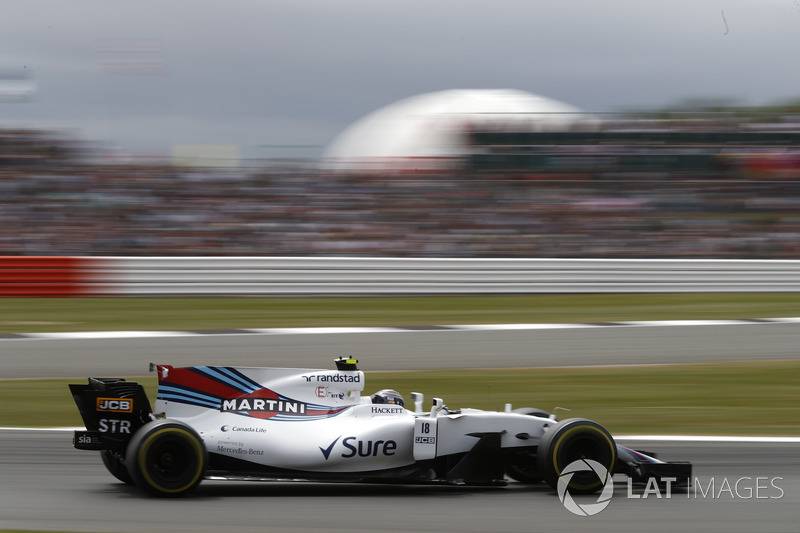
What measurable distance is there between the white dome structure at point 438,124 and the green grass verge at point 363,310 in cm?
394

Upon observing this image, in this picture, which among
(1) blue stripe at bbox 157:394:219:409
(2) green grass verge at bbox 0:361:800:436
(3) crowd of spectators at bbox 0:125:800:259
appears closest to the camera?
(1) blue stripe at bbox 157:394:219:409

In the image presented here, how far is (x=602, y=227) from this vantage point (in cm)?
1557

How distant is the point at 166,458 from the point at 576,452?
185 cm

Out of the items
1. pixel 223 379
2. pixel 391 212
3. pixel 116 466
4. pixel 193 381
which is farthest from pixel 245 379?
pixel 391 212

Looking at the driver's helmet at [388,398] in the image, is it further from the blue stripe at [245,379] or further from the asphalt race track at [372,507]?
the blue stripe at [245,379]

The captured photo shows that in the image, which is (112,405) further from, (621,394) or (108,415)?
(621,394)

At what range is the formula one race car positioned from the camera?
168 inches

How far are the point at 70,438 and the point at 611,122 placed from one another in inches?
556

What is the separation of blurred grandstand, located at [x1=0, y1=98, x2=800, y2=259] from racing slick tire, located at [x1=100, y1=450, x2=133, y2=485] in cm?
1002

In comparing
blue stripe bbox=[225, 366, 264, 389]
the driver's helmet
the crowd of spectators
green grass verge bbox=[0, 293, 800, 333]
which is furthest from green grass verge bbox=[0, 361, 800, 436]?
the crowd of spectators

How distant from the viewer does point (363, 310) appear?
504 inches

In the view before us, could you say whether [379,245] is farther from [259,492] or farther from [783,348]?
[259,492]
